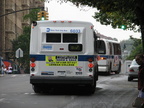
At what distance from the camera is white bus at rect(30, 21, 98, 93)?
18.1 meters

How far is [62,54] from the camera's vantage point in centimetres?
1820

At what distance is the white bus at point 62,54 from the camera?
18078 millimetres

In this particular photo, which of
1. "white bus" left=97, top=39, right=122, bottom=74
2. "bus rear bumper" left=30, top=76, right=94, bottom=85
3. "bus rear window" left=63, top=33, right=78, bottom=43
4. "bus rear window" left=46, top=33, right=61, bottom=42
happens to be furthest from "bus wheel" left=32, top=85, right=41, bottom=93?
"white bus" left=97, top=39, right=122, bottom=74

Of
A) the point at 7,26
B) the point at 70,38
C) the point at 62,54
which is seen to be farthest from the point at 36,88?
the point at 7,26

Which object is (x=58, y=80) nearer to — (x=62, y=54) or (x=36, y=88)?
(x=62, y=54)

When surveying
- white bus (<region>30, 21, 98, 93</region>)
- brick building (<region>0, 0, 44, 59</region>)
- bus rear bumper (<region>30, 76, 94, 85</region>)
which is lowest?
bus rear bumper (<region>30, 76, 94, 85</region>)

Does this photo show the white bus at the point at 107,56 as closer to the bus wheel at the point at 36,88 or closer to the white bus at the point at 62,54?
the bus wheel at the point at 36,88

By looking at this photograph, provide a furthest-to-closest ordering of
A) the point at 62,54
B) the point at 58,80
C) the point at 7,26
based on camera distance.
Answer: the point at 7,26 → the point at 62,54 → the point at 58,80

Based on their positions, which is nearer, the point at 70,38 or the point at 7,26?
the point at 70,38

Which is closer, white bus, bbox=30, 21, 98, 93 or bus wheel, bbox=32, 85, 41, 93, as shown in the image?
white bus, bbox=30, 21, 98, 93

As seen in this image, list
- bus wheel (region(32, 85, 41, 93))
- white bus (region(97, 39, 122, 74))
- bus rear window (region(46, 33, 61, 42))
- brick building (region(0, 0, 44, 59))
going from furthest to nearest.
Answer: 1. brick building (region(0, 0, 44, 59))
2. white bus (region(97, 39, 122, 74))
3. bus wheel (region(32, 85, 41, 93))
4. bus rear window (region(46, 33, 61, 42))

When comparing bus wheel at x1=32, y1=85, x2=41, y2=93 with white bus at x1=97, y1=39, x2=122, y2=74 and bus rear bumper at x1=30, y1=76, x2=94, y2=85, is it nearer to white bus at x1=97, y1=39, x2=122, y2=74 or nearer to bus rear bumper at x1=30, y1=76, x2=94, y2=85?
bus rear bumper at x1=30, y1=76, x2=94, y2=85

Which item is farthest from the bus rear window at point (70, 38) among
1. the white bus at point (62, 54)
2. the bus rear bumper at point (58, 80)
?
the bus rear bumper at point (58, 80)

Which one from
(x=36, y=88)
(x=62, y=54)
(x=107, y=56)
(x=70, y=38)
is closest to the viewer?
(x=62, y=54)
